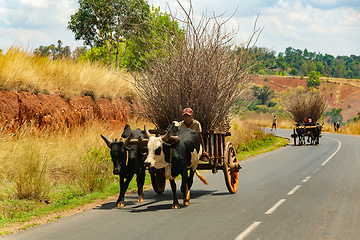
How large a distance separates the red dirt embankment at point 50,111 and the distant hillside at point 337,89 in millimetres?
140838

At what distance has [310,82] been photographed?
16675 centimetres

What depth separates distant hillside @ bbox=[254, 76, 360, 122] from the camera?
158 metres

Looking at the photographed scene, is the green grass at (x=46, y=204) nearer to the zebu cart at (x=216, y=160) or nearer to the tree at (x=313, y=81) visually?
the zebu cart at (x=216, y=160)

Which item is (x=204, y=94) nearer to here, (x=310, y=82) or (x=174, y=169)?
(x=174, y=169)

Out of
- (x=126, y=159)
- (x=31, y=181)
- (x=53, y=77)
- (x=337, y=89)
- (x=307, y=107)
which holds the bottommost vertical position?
(x=31, y=181)

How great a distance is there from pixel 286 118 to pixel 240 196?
218 feet

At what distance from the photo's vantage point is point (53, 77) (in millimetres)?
19203

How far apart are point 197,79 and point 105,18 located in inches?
981

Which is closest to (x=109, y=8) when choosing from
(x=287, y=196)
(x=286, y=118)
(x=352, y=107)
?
(x=287, y=196)

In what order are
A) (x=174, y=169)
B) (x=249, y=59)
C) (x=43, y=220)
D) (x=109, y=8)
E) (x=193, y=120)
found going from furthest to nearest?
1. (x=109, y=8)
2. (x=249, y=59)
3. (x=193, y=120)
4. (x=174, y=169)
5. (x=43, y=220)

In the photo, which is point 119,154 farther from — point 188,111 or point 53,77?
point 53,77

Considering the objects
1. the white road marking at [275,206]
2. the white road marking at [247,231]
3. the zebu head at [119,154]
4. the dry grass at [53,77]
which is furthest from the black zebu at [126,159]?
the dry grass at [53,77]

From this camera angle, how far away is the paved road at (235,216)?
7738 mm

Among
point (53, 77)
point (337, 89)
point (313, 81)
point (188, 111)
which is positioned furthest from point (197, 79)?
point (337, 89)
